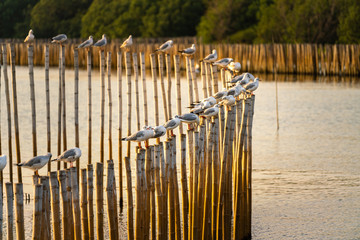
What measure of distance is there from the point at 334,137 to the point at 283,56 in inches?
768

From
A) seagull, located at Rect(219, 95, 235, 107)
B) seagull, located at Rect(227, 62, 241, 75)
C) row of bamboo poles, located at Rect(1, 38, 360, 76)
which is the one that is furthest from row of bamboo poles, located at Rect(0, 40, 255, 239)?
row of bamboo poles, located at Rect(1, 38, 360, 76)

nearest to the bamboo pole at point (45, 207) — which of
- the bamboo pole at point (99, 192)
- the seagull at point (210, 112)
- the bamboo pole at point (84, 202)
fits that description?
the bamboo pole at point (84, 202)

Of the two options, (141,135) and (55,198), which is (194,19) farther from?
(55,198)

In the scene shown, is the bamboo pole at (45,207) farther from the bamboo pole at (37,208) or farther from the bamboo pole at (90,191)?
the bamboo pole at (90,191)

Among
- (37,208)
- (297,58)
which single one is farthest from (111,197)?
(297,58)

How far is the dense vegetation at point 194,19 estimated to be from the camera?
4800 cm

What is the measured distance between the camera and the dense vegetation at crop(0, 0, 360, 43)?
4800 centimetres

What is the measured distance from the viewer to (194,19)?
6209 centimetres

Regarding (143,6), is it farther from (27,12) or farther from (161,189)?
(161,189)

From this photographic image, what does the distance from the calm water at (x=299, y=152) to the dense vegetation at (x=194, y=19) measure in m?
14.0

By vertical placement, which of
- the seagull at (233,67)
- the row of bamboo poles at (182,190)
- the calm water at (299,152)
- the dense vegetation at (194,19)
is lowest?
the calm water at (299,152)

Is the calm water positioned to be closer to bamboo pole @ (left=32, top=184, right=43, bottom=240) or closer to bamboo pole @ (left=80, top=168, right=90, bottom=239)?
bamboo pole @ (left=80, top=168, right=90, bottom=239)

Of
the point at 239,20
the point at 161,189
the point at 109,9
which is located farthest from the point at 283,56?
the point at 161,189

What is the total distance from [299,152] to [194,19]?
43.9m
